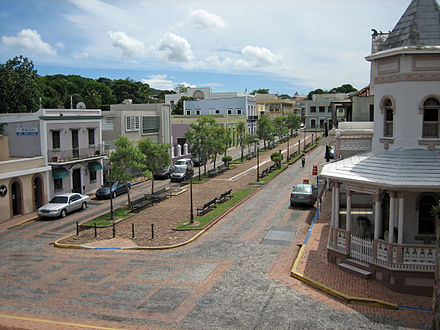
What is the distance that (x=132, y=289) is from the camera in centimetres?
1493

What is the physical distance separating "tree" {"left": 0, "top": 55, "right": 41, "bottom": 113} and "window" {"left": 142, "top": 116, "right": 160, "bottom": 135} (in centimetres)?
1610

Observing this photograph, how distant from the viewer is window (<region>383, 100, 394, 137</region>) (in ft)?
55.7

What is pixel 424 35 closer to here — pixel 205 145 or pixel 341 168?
pixel 341 168

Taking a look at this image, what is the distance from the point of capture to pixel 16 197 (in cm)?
2894

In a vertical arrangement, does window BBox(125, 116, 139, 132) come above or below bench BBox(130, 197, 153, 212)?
above

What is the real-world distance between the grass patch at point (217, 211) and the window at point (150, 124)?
1671 centimetres

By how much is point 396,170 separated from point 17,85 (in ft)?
159

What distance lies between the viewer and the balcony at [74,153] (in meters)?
31.9

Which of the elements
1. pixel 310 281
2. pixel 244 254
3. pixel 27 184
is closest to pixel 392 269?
pixel 310 281

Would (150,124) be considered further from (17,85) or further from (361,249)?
(361,249)

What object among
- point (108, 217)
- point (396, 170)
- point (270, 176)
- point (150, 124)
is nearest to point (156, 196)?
point (108, 217)

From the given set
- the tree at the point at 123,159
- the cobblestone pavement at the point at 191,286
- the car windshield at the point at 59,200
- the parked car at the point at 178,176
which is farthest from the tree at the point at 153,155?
the cobblestone pavement at the point at 191,286

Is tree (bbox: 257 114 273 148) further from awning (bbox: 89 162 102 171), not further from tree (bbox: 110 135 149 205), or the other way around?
tree (bbox: 110 135 149 205)

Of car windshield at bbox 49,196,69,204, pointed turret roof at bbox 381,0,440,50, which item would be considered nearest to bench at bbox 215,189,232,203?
car windshield at bbox 49,196,69,204
